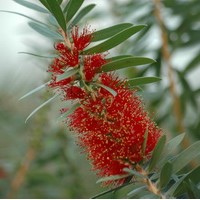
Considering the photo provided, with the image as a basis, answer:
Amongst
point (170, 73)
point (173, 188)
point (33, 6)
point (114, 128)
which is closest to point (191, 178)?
point (173, 188)

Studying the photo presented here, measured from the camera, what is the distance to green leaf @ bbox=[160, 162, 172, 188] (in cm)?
81

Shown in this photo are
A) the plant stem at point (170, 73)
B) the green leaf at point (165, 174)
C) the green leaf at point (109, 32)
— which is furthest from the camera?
the plant stem at point (170, 73)

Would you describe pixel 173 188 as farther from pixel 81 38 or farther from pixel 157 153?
pixel 81 38

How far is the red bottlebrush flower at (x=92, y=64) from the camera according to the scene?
0.87m

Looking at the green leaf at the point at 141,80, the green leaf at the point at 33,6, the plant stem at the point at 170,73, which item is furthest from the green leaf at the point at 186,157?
the plant stem at the point at 170,73

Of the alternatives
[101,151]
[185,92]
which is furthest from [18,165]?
[101,151]

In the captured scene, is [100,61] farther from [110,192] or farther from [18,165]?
[18,165]

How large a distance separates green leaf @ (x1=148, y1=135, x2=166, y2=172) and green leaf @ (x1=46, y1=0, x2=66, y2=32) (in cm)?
24

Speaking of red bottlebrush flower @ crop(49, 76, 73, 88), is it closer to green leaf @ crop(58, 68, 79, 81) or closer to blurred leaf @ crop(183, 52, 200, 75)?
green leaf @ crop(58, 68, 79, 81)

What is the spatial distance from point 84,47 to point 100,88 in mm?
77

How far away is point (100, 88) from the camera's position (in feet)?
2.89

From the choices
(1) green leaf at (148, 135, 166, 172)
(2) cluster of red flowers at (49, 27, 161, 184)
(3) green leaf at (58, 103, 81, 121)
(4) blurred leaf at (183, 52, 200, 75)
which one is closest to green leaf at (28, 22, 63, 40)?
(2) cluster of red flowers at (49, 27, 161, 184)

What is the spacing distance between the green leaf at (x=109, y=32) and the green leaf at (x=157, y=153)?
21 centimetres

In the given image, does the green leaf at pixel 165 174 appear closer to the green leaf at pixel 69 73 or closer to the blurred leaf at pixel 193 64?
the green leaf at pixel 69 73
